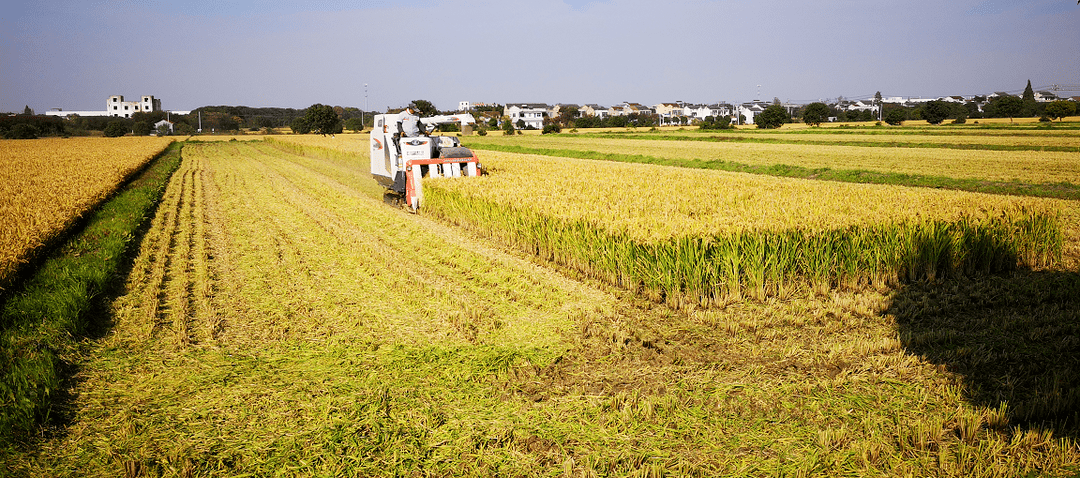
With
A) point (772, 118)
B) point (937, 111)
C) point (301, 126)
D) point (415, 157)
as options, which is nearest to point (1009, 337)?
point (415, 157)

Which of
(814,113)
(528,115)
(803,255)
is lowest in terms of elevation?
(803,255)

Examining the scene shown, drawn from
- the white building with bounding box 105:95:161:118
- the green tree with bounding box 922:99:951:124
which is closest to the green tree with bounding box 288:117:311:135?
the green tree with bounding box 922:99:951:124

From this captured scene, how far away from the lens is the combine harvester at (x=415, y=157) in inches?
562

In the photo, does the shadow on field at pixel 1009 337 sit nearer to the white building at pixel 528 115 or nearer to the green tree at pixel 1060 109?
the green tree at pixel 1060 109

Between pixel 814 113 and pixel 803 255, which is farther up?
pixel 814 113

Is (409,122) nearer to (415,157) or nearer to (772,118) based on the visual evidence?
(415,157)

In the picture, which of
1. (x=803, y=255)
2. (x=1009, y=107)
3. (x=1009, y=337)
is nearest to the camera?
(x=1009, y=337)

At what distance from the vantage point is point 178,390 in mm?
4738

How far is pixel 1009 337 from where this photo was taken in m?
5.58

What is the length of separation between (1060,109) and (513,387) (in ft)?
291

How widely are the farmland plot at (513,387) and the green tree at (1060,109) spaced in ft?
275

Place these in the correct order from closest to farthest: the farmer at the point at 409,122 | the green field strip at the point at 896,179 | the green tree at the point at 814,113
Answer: the farmer at the point at 409,122, the green field strip at the point at 896,179, the green tree at the point at 814,113

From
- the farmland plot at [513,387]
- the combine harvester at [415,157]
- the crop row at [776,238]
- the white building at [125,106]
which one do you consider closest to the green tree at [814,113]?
the combine harvester at [415,157]

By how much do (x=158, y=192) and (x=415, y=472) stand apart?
62.2ft
